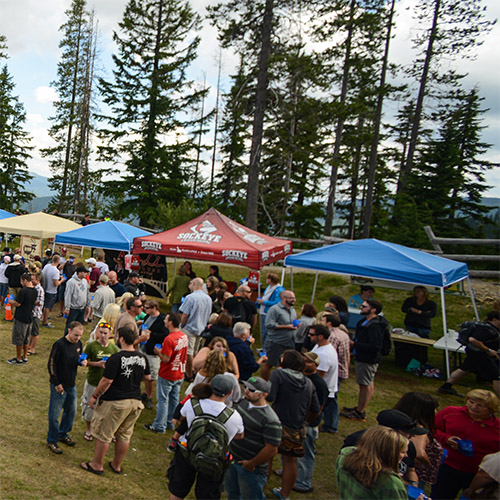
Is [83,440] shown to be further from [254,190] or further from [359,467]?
[254,190]

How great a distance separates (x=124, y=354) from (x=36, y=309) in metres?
3.97

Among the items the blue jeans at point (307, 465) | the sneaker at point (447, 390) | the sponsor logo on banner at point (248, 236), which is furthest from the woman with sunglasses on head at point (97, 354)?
the sneaker at point (447, 390)

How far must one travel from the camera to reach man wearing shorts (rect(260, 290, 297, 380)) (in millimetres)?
6730

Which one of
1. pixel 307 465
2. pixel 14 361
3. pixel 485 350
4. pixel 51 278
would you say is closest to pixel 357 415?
pixel 307 465

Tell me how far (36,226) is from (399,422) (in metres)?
12.2

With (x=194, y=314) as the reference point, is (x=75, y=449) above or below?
below

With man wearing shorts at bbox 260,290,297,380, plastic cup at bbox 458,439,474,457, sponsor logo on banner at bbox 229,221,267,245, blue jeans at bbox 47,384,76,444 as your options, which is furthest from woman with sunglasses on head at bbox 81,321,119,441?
sponsor logo on banner at bbox 229,221,267,245

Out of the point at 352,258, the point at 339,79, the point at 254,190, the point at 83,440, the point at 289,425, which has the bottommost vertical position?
the point at 83,440

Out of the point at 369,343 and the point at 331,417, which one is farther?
the point at 369,343

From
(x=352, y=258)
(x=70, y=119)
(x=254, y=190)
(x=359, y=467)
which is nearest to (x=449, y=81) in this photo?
(x=254, y=190)

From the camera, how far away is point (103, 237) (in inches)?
452

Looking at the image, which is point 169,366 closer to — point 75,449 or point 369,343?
point 75,449

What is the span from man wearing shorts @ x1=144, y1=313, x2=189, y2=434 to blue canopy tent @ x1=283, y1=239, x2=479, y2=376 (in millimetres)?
4235

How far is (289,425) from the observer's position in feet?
13.2
